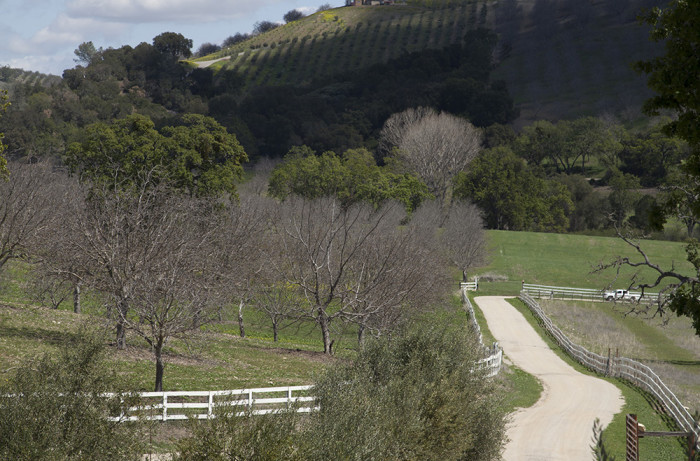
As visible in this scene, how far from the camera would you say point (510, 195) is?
313ft

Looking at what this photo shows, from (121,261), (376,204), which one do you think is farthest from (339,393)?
(376,204)

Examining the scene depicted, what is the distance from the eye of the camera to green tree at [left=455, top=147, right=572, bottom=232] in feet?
310

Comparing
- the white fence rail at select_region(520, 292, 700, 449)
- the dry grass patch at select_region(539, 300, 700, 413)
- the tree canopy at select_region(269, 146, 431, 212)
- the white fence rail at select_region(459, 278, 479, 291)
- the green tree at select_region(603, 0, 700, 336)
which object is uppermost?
the green tree at select_region(603, 0, 700, 336)

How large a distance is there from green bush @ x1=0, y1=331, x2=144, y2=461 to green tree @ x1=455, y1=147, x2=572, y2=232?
3259 inches

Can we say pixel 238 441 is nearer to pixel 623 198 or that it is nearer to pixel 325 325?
pixel 325 325

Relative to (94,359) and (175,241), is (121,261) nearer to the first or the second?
(175,241)

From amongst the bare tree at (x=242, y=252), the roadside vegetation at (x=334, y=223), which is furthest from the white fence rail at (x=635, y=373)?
the bare tree at (x=242, y=252)

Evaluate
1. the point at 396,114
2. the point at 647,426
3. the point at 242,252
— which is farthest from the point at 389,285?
the point at 396,114

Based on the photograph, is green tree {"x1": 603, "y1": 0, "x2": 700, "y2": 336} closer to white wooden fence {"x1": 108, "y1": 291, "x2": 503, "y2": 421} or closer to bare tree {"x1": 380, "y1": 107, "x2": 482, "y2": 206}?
white wooden fence {"x1": 108, "y1": 291, "x2": 503, "y2": 421}

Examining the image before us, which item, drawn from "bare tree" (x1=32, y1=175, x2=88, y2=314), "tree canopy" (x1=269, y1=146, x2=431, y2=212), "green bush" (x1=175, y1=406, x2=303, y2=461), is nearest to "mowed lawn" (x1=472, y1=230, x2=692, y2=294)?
"tree canopy" (x1=269, y1=146, x2=431, y2=212)

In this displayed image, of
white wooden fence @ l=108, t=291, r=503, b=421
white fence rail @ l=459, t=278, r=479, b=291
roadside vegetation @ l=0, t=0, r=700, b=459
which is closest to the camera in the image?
roadside vegetation @ l=0, t=0, r=700, b=459

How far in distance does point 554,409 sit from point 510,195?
70955 millimetres

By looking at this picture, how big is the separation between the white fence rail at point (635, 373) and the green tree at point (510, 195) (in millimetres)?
48321

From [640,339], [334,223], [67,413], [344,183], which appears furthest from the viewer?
[344,183]
